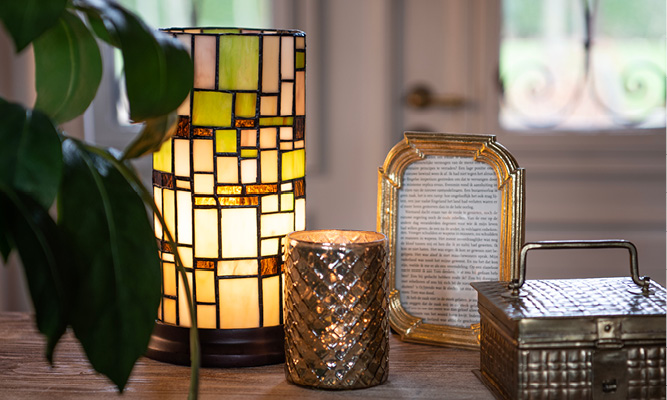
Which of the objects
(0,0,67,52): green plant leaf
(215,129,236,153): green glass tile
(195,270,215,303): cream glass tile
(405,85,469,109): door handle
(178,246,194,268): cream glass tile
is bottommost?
(195,270,215,303): cream glass tile

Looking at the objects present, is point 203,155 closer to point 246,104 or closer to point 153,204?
point 246,104

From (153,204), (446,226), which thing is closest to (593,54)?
(446,226)

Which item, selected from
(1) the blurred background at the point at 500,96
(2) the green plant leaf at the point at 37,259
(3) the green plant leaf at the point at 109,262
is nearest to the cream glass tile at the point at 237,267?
(3) the green plant leaf at the point at 109,262

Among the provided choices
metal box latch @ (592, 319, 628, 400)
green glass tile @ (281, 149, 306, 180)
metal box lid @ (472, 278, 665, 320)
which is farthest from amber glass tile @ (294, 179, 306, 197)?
metal box latch @ (592, 319, 628, 400)

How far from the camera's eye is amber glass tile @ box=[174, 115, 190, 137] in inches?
29.7

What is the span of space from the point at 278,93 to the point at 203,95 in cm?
8

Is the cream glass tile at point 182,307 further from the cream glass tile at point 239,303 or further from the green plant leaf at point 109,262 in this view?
the green plant leaf at point 109,262

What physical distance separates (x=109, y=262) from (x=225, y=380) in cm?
25

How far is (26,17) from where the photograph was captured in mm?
439

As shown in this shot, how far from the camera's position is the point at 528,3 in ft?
6.95

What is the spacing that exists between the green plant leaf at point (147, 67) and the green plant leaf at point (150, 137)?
2.6 inches

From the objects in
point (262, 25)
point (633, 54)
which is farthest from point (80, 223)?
point (633, 54)

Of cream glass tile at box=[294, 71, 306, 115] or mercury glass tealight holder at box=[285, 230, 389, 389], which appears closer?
mercury glass tealight holder at box=[285, 230, 389, 389]

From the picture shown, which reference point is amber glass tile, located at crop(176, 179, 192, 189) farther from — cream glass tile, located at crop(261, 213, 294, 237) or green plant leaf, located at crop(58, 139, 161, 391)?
green plant leaf, located at crop(58, 139, 161, 391)
